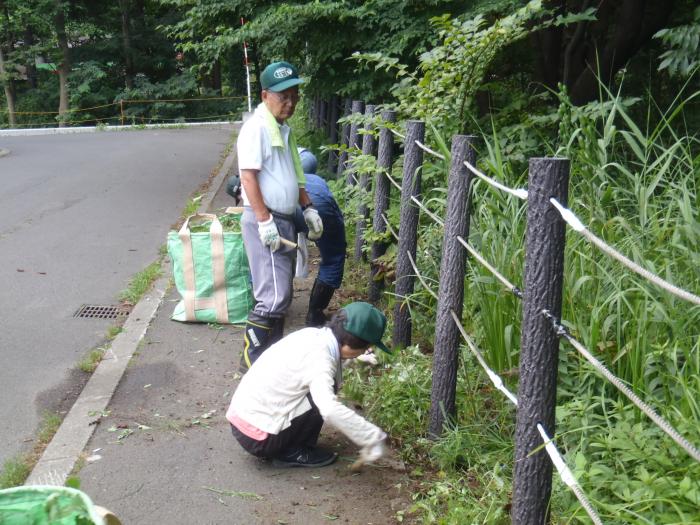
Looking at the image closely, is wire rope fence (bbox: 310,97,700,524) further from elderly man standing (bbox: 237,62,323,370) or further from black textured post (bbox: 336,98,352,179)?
black textured post (bbox: 336,98,352,179)

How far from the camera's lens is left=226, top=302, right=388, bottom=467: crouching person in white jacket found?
365 centimetres

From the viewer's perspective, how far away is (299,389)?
147 inches

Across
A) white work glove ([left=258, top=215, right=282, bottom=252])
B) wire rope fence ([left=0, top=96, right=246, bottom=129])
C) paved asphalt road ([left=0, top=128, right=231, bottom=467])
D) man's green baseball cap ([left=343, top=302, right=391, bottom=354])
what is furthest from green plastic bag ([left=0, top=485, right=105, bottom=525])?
wire rope fence ([left=0, top=96, right=246, bottom=129])

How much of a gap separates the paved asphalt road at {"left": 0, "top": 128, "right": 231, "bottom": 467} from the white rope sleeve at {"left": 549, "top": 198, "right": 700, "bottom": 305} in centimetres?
308

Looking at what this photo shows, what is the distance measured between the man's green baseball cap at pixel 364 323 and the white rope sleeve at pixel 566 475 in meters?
1.14

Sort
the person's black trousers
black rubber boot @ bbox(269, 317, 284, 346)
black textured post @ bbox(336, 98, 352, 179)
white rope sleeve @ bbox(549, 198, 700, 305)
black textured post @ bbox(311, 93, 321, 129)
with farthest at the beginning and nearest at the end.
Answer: black textured post @ bbox(311, 93, 321, 129), black textured post @ bbox(336, 98, 352, 179), black rubber boot @ bbox(269, 317, 284, 346), the person's black trousers, white rope sleeve @ bbox(549, 198, 700, 305)

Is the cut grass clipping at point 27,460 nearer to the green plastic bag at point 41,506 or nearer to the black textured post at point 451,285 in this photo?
the green plastic bag at point 41,506

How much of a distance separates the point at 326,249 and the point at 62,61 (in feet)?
97.6

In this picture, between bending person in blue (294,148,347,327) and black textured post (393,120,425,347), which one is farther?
bending person in blue (294,148,347,327)

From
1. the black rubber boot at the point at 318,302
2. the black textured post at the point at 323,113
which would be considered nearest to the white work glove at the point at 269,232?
the black rubber boot at the point at 318,302

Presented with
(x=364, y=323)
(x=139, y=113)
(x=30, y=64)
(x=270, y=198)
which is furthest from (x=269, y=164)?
(x=30, y=64)

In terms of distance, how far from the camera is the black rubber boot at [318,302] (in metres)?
5.84

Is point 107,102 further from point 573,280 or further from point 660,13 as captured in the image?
point 573,280

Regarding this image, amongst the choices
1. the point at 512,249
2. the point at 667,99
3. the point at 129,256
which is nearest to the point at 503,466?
the point at 512,249
